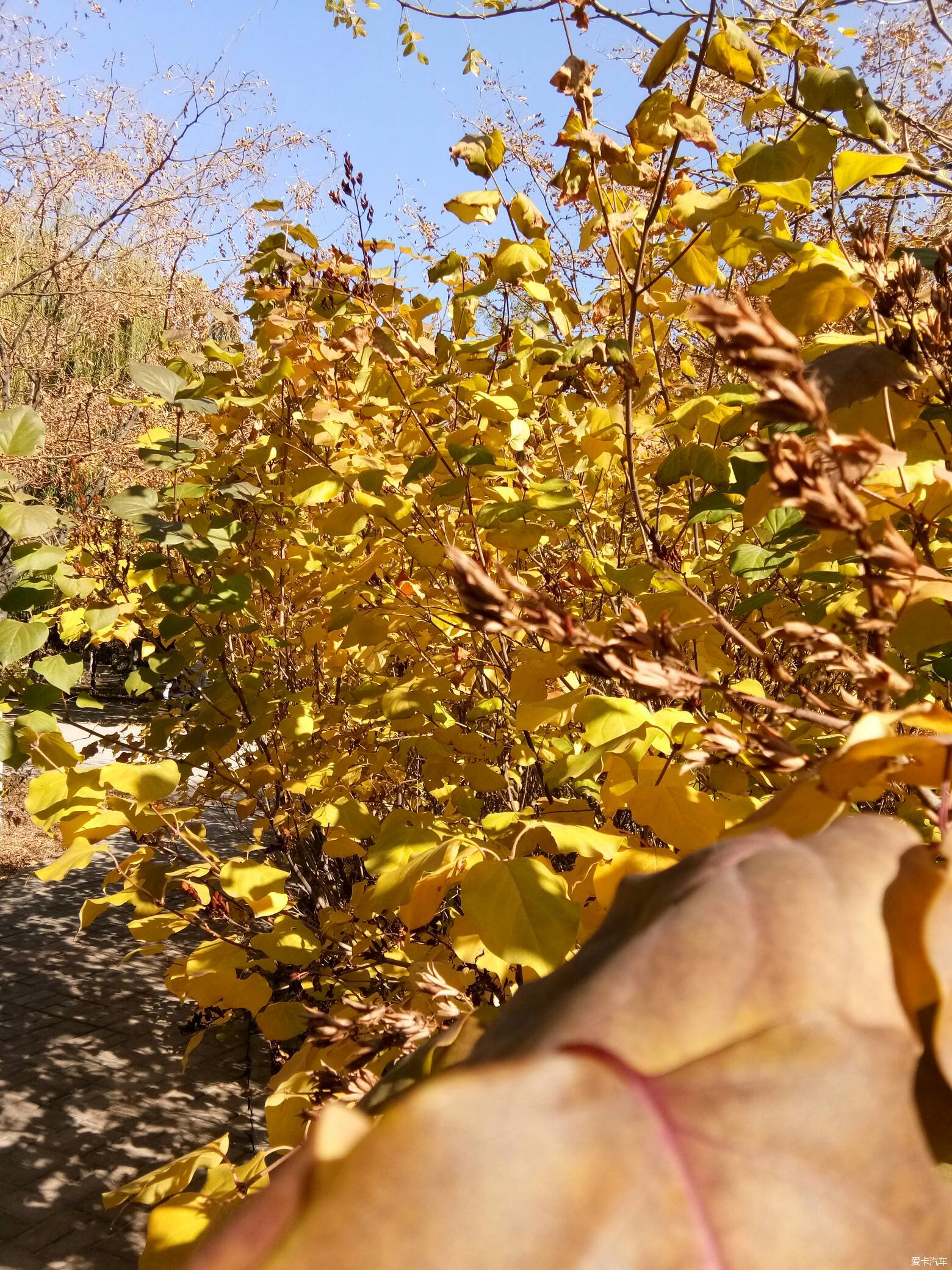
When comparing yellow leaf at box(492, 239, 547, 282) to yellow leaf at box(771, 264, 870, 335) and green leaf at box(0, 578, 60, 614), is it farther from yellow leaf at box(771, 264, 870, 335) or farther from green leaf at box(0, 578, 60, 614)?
green leaf at box(0, 578, 60, 614)

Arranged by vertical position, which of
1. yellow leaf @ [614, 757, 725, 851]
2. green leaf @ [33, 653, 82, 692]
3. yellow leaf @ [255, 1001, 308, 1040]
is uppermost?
green leaf @ [33, 653, 82, 692]

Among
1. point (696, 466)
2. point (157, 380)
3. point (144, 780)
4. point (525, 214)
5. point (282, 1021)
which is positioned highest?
point (525, 214)

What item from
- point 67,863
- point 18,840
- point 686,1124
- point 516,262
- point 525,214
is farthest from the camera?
point 18,840

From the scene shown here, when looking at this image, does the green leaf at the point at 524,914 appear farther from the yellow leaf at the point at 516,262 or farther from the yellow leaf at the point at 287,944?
the yellow leaf at the point at 516,262

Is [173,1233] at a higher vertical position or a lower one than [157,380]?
lower

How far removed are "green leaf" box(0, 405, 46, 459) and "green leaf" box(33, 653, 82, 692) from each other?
0.48m

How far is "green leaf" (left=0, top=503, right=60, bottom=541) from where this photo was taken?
66.2 inches

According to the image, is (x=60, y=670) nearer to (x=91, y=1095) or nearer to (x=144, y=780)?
(x=144, y=780)

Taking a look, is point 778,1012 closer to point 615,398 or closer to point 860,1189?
point 860,1189

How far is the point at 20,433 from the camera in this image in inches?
67.2

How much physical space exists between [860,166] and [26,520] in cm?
161

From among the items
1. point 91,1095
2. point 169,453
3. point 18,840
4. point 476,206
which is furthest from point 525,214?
point 18,840

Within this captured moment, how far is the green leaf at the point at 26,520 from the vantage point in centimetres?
168

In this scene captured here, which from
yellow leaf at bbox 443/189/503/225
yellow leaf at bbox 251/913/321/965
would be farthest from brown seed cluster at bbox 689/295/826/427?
yellow leaf at bbox 251/913/321/965
